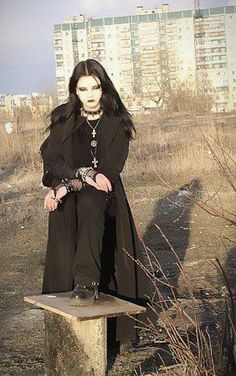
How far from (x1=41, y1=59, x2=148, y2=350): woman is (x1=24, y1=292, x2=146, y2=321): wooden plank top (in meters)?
0.35

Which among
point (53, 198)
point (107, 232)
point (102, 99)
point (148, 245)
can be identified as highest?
point (102, 99)

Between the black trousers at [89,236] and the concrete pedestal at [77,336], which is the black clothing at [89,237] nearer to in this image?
the black trousers at [89,236]

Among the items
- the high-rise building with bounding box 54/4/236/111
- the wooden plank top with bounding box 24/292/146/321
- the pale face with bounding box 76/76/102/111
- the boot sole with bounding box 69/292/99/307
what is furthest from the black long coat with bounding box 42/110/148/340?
the high-rise building with bounding box 54/4/236/111

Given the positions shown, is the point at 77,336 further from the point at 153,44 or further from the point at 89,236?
the point at 153,44

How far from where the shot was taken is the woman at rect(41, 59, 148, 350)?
383cm

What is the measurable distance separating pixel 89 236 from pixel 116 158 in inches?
23.8

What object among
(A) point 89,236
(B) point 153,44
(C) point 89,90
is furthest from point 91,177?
(B) point 153,44

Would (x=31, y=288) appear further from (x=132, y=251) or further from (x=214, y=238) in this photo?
(x=214, y=238)

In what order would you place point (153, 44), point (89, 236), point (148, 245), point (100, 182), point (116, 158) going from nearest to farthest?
point (89, 236), point (100, 182), point (116, 158), point (148, 245), point (153, 44)

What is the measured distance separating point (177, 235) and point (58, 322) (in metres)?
4.51

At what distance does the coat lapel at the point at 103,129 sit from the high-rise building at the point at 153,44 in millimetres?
22712

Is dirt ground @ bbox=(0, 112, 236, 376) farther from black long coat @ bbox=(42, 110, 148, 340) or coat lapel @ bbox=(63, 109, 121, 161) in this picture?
coat lapel @ bbox=(63, 109, 121, 161)

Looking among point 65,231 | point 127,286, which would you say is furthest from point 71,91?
point 127,286

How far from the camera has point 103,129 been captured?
4.02 meters
